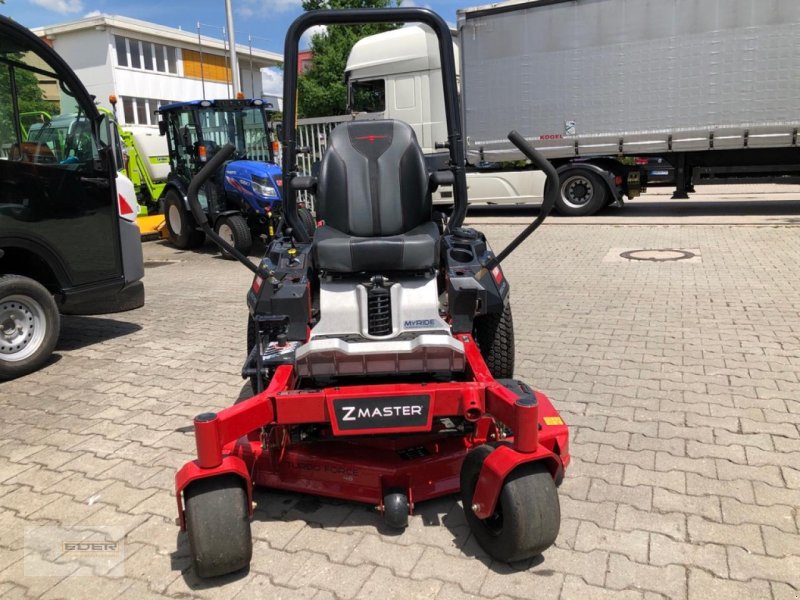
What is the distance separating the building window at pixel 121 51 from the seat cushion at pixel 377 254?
4068 cm

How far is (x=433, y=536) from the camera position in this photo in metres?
2.90

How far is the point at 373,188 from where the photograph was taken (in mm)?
3561

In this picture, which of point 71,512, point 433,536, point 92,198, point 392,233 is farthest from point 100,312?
point 433,536

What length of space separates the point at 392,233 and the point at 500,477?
1.52m

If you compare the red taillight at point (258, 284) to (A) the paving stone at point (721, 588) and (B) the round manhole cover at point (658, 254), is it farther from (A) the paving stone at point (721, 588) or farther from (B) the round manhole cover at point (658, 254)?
(B) the round manhole cover at point (658, 254)

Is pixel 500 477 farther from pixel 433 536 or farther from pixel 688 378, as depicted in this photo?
pixel 688 378

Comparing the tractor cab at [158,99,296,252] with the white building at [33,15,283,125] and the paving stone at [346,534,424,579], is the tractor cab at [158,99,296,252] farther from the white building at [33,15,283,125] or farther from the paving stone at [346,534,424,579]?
the white building at [33,15,283,125]

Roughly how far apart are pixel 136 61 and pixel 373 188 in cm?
4169

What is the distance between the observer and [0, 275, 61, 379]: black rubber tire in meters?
5.12

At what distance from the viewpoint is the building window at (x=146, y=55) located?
127 feet

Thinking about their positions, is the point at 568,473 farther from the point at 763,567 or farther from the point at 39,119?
the point at 39,119

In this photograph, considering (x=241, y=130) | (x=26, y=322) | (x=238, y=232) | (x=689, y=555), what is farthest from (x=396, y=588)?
(x=241, y=130)

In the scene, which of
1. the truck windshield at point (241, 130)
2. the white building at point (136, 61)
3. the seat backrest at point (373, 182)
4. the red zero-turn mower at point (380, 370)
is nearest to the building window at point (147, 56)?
the white building at point (136, 61)

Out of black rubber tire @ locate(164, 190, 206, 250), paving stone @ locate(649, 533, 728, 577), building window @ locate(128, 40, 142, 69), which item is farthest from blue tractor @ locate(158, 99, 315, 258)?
building window @ locate(128, 40, 142, 69)
